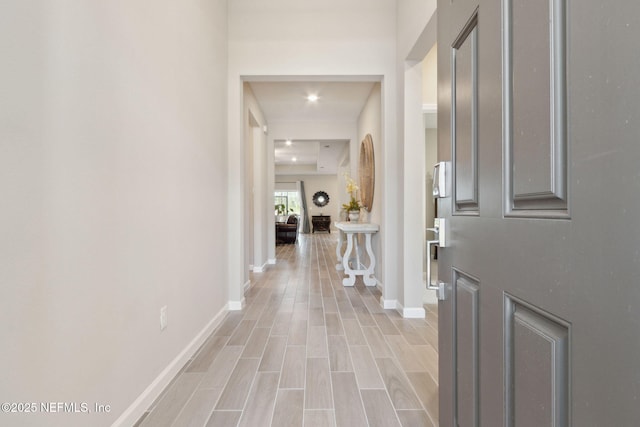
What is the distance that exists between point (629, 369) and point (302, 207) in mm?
13652

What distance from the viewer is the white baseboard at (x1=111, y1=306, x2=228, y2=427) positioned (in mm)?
1459

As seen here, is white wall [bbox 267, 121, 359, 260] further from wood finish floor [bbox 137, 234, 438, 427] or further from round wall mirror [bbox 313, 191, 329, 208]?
round wall mirror [bbox 313, 191, 329, 208]

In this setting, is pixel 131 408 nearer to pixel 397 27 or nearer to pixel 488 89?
pixel 488 89

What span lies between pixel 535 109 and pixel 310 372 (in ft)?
6.08

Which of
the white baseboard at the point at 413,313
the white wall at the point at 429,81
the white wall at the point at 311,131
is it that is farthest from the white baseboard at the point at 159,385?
the white wall at the point at 311,131

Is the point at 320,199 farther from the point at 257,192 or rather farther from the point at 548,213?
the point at 548,213

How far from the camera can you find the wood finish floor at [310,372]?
5.17ft

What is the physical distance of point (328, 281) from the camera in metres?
4.64

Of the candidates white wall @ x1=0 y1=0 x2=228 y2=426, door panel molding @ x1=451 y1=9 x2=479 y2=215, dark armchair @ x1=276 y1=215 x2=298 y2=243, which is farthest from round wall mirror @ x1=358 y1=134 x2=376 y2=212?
Answer: dark armchair @ x1=276 y1=215 x2=298 y2=243

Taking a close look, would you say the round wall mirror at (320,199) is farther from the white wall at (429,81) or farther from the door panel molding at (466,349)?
the door panel molding at (466,349)

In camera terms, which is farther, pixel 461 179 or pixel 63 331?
pixel 63 331

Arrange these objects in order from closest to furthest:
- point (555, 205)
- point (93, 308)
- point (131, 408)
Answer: point (555, 205) < point (93, 308) < point (131, 408)

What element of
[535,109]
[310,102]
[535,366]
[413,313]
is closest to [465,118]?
[535,109]

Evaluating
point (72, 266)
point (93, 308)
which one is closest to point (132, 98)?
point (72, 266)
